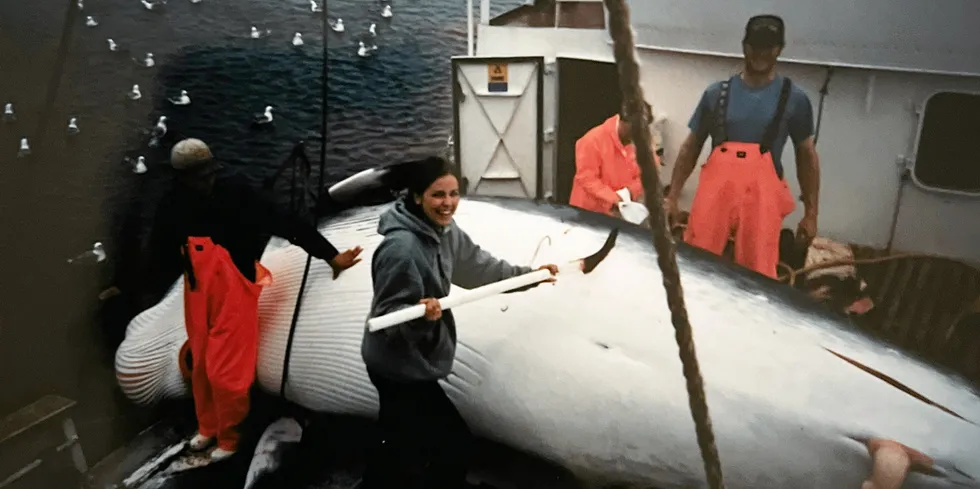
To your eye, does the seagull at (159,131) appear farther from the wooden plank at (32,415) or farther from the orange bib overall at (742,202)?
the orange bib overall at (742,202)

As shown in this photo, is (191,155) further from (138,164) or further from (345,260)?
(345,260)

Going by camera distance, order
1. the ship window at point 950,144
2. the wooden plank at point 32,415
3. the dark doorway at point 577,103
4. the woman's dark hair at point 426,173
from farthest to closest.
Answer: the wooden plank at point 32,415
the woman's dark hair at point 426,173
the dark doorway at point 577,103
the ship window at point 950,144

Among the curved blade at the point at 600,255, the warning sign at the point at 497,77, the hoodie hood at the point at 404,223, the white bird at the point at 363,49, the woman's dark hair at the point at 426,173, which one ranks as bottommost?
the curved blade at the point at 600,255

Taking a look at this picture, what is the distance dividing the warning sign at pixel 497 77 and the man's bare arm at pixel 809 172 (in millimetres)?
525

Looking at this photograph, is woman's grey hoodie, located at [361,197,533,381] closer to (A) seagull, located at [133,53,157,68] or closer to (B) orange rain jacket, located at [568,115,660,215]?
(B) orange rain jacket, located at [568,115,660,215]

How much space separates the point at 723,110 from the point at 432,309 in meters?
0.62

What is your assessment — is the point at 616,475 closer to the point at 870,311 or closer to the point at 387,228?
the point at 870,311

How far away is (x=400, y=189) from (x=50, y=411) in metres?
0.88

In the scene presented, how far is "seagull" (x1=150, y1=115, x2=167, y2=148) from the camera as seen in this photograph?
1.37 m

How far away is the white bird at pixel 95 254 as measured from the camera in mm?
1416

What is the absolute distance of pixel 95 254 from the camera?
1420 mm

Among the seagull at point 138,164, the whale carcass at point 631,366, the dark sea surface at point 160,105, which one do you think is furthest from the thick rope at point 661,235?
the seagull at point 138,164

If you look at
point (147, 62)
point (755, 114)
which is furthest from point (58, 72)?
point (755, 114)

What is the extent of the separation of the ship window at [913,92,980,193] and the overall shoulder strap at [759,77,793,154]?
216mm
